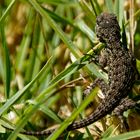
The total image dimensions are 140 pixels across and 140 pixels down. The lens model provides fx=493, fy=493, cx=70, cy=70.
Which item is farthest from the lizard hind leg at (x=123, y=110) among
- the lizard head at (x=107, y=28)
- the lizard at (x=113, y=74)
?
the lizard head at (x=107, y=28)

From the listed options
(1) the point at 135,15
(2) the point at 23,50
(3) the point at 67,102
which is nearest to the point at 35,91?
(3) the point at 67,102

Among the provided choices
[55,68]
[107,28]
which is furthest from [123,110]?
[55,68]

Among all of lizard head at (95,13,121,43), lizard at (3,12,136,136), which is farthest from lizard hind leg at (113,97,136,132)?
lizard head at (95,13,121,43)

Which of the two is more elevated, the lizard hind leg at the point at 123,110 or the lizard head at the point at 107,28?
the lizard head at the point at 107,28

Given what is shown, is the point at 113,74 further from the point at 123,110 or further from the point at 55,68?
the point at 55,68

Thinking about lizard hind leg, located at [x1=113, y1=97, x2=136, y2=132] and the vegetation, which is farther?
lizard hind leg, located at [x1=113, y1=97, x2=136, y2=132]

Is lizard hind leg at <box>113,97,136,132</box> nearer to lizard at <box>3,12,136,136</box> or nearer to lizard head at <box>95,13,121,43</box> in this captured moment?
lizard at <box>3,12,136,136</box>

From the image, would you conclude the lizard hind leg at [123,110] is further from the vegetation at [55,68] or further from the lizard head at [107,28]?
the lizard head at [107,28]
